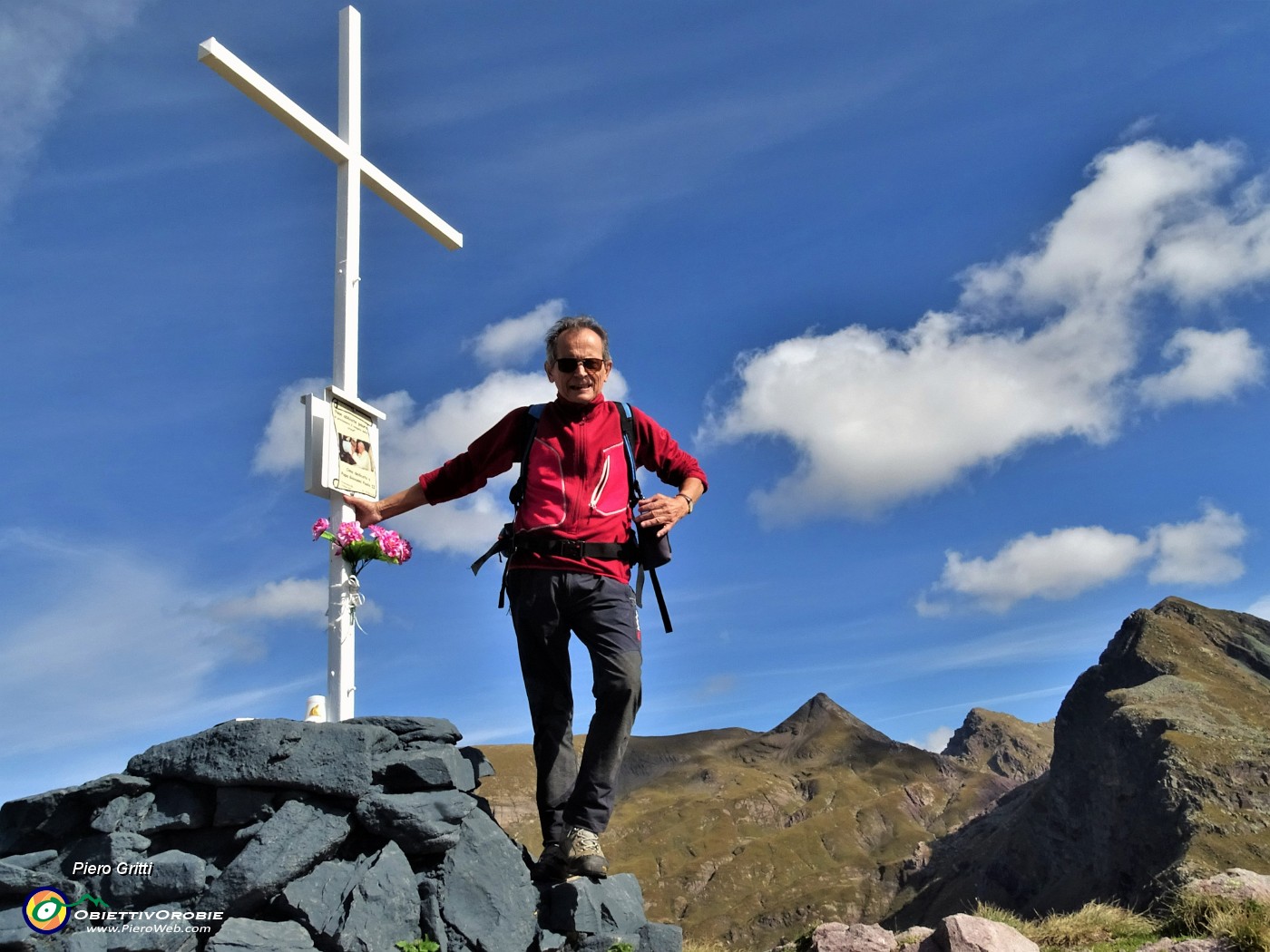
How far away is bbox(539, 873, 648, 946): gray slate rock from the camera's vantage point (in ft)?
21.4

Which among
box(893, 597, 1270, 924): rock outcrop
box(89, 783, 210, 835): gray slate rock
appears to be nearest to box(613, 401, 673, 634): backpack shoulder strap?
box(89, 783, 210, 835): gray slate rock

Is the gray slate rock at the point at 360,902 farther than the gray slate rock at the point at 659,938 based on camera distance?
No

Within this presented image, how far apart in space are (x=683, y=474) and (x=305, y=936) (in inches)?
151

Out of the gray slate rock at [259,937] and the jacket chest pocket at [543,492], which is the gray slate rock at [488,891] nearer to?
the gray slate rock at [259,937]

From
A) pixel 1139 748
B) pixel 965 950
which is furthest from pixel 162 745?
pixel 1139 748

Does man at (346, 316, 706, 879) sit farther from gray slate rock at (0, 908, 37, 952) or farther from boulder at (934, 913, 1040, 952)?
gray slate rock at (0, 908, 37, 952)

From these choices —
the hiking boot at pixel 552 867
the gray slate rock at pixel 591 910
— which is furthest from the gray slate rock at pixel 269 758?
the gray slate rock at pixel 591 910

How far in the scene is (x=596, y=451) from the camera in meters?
6.97

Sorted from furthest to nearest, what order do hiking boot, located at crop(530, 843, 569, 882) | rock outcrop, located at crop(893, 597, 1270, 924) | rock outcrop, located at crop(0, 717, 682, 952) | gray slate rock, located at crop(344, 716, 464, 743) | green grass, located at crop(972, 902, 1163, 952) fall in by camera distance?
rock outcrop, located at crop(893, 597, 1270, 924) → green grass, located at crop(972, 902, 1163, 952) → gray slate rock, located at crop(344, 716, 464, 743) → hiking boot, located at crop(530, 843, 569, 882) → rock outcrop, located at crop(0, 717, 682, 952)

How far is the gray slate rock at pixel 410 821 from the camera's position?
6.36 meters

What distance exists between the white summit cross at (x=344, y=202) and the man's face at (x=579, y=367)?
247cm

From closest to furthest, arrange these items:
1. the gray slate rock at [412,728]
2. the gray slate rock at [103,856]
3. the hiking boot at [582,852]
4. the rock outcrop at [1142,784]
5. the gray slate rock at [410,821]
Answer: the gray slate rock at [103,856], the gray slate rock at [410,821], the hiking boot at [582,852], the gray slate rock at [412,728], the rock outcrop at [1142,784]

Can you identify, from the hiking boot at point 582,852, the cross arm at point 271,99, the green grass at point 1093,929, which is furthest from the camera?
the cross arm at point 271,99

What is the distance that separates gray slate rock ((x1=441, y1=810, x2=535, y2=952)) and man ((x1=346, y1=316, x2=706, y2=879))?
0.94ft
